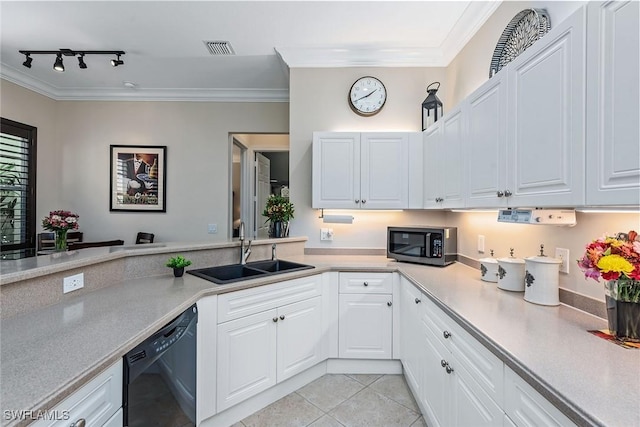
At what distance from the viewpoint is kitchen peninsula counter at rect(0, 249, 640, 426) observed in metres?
0.73

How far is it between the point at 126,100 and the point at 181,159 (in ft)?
3.55

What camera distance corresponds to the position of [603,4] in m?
0.95

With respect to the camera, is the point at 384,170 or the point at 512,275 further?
the point at 384,170

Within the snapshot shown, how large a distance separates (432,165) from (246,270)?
1754 mm

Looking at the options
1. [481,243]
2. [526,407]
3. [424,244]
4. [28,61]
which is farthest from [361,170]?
[28,61]

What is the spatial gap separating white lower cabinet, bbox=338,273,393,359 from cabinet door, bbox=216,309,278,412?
2.04 feet

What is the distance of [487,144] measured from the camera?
1608mm

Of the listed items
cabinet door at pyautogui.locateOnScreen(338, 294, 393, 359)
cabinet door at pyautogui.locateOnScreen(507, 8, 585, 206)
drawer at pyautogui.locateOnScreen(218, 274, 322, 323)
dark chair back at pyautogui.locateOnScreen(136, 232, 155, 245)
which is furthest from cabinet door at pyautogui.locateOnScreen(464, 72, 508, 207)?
dark chair back at pyautogui.locateOnScreen(136, 232, 155, 245)

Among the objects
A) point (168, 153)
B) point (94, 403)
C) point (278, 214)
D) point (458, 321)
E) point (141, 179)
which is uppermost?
point (168, 153)

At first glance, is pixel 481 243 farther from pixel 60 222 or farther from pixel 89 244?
pixel 89 244

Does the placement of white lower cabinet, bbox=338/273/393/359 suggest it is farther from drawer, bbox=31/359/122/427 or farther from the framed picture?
the framed picture

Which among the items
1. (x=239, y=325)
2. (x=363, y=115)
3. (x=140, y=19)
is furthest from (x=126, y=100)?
(x=239, y=325)

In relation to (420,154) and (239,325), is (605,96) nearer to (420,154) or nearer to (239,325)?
(420,154)

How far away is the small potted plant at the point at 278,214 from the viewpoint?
279 centimetres
